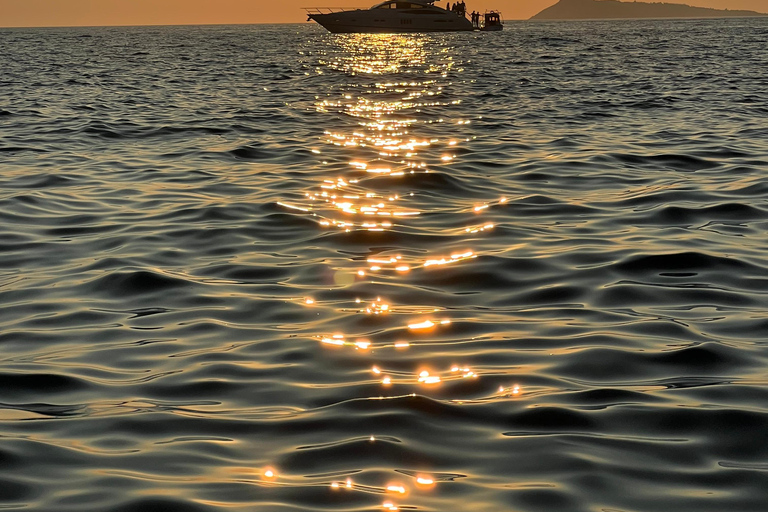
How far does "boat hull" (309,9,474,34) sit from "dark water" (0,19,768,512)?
78.8 metres

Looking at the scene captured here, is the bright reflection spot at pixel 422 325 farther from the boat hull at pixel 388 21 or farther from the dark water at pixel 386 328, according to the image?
the boat hull at pixel 388 21

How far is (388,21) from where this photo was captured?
3492 inches

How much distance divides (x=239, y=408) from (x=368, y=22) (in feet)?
290

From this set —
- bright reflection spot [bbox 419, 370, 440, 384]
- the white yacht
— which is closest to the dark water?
bright reflection spot [bbox 419, 370, 440, 384]

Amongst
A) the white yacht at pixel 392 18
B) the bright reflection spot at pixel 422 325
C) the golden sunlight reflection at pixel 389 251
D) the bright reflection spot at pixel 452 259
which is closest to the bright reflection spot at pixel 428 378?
the golden sunlight reflection at pixel 389 251

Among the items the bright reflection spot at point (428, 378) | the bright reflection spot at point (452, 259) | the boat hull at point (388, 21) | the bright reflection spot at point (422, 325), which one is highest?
the boat hull at point (388, 21)

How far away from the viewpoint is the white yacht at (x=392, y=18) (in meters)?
88.2

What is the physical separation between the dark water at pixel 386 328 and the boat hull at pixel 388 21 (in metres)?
78.8

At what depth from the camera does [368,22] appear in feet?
292

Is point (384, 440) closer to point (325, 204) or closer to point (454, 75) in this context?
point (325, 204)

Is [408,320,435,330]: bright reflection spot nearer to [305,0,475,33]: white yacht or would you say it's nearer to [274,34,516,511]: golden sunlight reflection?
[274,34,516,511]: golden sunlight reflection

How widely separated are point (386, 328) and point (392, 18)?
86623mm

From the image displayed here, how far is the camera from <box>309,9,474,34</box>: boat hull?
88.4 m

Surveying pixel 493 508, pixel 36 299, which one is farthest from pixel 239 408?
pixel 36 299
